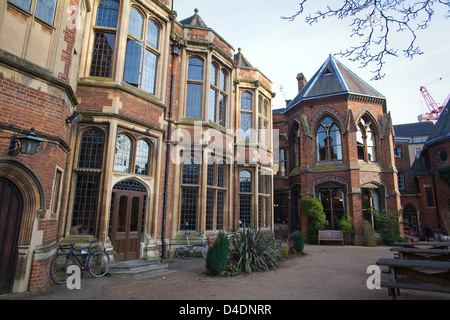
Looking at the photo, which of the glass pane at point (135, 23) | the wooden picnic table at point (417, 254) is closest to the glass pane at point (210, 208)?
the glass pane at point (135, 23)

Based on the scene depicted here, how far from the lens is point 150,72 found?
9727 mm

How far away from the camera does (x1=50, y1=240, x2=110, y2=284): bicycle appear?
6.40 meters

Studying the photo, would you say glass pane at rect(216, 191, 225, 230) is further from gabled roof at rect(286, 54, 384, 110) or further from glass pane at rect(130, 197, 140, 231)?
gabled roof at rect(286, 54, 384, 110)

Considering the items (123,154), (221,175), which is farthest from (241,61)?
(123,154)

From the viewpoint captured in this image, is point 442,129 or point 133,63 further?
point 442,129

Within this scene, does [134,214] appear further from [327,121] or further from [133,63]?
[327,121]

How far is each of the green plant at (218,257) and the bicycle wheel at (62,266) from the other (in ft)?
10.9

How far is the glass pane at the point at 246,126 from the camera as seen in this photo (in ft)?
46.3

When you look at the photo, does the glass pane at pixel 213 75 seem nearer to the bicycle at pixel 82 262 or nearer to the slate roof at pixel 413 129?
the bicycle at pixel 82 262

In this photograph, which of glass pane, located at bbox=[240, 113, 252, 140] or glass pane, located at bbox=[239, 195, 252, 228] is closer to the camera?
glass pane, located at bbox=[239, 195, 252, 228]

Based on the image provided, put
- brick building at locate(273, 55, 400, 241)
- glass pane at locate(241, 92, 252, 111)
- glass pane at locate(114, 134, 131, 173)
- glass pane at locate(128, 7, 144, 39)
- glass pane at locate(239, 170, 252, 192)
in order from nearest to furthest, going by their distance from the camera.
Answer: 1. glass pane at locate(114, 134, 131, 173)
2. glass pane at locate(128, 7, 144, 39)
3. glass pane at locate(239, 170, 252, 192)
4. glass pane at locate(241, 92, 252, 111)
5. brick building at locate(273, 55, 400, 241)

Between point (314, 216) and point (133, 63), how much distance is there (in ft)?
43.9

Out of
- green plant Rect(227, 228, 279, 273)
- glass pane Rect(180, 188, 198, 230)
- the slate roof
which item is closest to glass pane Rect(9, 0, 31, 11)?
glass pane Rect(180, 188, 198, 230)
